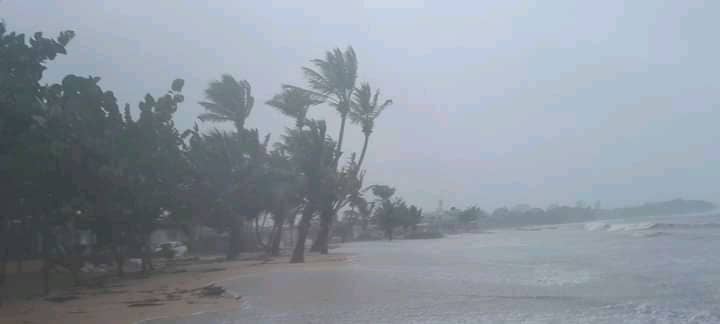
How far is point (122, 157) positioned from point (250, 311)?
7.94 m

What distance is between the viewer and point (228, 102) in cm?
3325

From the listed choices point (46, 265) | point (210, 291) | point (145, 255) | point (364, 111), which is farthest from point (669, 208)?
point (46, 265)

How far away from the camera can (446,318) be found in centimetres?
993

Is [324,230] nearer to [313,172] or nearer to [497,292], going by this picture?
[313,172]

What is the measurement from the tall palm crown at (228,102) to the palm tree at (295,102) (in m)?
1.23

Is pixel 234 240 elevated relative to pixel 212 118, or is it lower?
lower

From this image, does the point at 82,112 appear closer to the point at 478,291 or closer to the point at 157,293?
the point at 157,293

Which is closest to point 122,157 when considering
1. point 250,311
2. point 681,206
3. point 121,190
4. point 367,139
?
point 121,190

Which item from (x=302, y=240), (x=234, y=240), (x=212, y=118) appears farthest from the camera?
(x=212, y=118)

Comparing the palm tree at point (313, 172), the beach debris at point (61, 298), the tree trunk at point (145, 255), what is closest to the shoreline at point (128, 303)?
the beach debris at point (61, 298)

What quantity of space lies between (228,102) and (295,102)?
11.7 ft

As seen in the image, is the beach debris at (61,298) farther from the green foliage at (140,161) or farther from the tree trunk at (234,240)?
the tree trunk at (234,240)

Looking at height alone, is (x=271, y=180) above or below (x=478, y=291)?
above

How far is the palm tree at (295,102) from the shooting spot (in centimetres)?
3139
